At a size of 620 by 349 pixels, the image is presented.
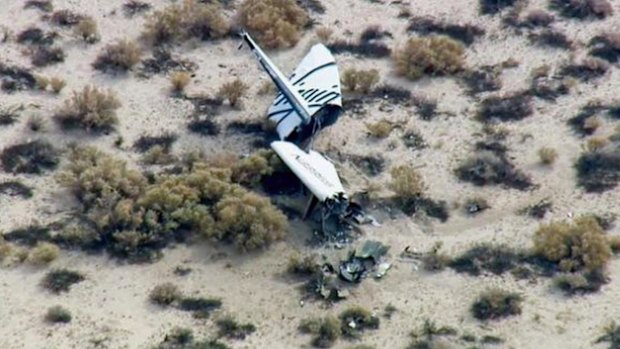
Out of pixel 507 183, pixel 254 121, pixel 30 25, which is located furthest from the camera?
pixel 30 25

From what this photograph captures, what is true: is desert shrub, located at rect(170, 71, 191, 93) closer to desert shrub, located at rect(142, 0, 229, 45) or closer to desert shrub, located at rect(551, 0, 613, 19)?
desert shrub, located at rect(142, 0, 229, 45)

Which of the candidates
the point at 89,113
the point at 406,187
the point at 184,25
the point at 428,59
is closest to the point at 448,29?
the point at 428,59

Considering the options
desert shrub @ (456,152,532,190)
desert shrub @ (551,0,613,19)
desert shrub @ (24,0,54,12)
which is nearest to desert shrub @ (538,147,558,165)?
desert shrub @ (456,152,532,190)

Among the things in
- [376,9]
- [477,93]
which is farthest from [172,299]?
[376,9]

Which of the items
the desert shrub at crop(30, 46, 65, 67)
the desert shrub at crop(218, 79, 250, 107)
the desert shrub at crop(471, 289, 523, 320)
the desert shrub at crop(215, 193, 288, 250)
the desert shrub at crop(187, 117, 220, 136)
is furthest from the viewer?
the desert shrub at crop(30, 46, 65, 67)

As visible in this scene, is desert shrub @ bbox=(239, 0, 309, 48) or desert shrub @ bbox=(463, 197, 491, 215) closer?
desert shrub @ bbox=(463, 197, 491, 215)

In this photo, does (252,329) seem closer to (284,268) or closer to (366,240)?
(284,268)
